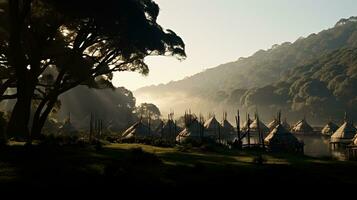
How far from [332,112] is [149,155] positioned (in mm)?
166654

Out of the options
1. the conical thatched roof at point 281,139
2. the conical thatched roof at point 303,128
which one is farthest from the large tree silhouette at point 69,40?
the conical thatched roof at point 303,128

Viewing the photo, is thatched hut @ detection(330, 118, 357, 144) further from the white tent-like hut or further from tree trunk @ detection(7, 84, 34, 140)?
tree trunk @ detection(7, 84, 34, 140)

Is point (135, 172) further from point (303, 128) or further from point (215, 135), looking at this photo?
point (303, 128)

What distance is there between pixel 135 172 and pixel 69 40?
25.6 metres

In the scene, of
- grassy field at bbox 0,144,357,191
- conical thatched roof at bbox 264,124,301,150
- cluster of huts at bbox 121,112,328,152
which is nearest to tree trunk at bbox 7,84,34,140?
grassy field at bbox 0,144,357,191

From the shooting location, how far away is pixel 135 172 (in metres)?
18.5

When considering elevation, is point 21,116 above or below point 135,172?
above

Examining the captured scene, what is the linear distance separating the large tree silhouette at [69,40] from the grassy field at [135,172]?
1016cm

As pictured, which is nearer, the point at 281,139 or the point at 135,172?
the point at 135,172

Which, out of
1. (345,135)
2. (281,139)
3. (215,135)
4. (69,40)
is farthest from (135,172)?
(345,135)

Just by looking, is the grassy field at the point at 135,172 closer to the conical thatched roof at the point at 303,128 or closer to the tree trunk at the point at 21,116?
the tree trunk at the point at 21,116

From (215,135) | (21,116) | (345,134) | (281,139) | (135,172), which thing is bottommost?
(135,172)

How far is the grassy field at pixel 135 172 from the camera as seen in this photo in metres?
16.4

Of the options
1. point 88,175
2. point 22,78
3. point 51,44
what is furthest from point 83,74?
point 88,175
